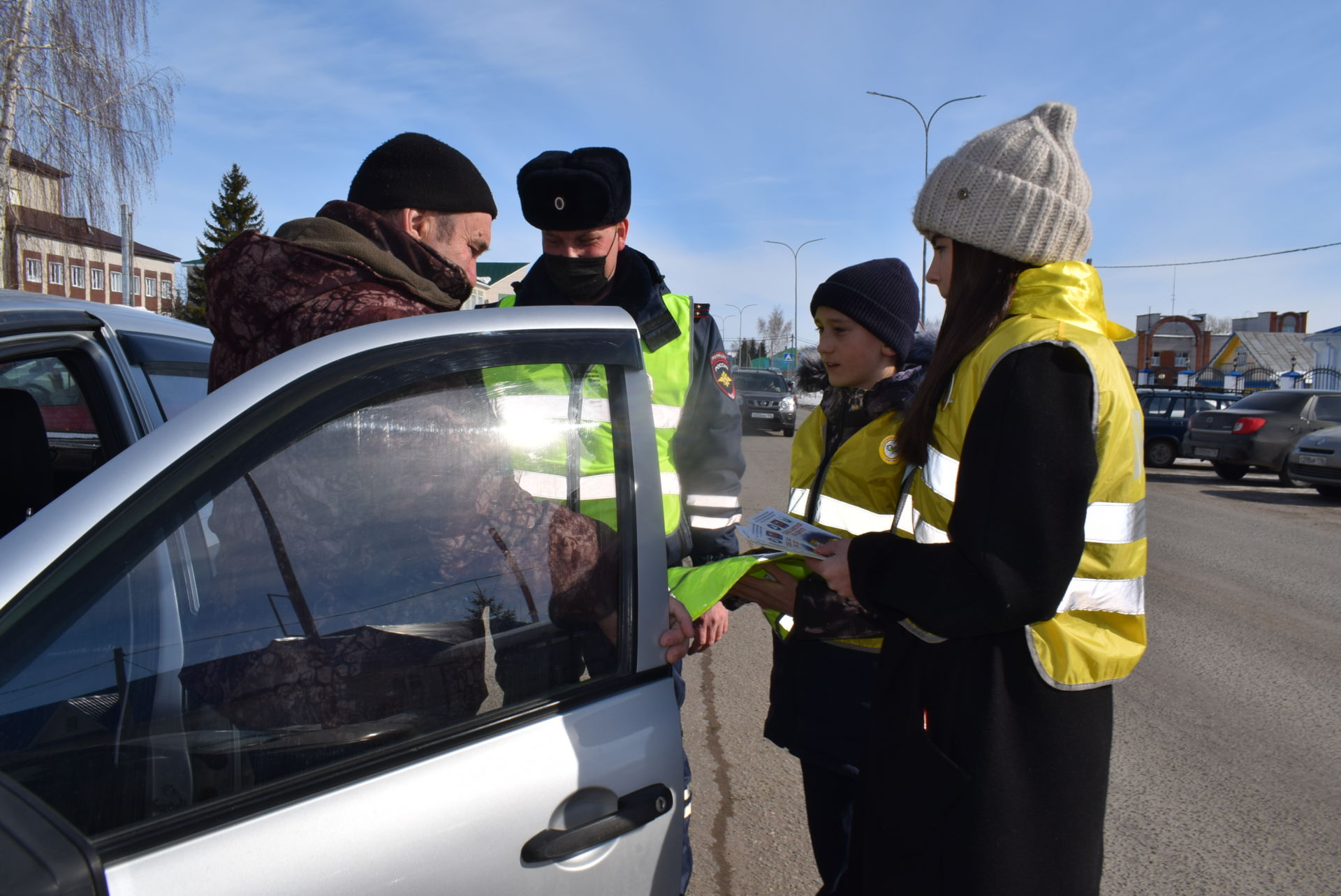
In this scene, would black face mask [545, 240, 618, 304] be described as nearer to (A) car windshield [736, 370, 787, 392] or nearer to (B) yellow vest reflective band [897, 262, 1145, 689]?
(B) yellow vest reflective band [897, 262, 1145, 689]

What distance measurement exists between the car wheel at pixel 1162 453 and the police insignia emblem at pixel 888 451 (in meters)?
18.1

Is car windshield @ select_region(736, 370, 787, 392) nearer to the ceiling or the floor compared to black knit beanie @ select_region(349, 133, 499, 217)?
nearer to the floor

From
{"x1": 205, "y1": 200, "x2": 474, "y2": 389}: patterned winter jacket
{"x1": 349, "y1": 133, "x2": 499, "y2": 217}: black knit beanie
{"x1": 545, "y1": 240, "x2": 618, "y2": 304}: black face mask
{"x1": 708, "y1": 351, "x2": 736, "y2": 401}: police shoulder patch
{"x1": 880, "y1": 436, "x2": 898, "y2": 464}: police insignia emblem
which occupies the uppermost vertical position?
{"x1": 349, "y1": 133, "x2": 499, "y2": 217}: black knit beanie

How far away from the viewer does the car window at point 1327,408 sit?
46.5ft

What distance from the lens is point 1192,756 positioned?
380cm

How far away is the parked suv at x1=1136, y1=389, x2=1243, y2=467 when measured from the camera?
1738 centimetres

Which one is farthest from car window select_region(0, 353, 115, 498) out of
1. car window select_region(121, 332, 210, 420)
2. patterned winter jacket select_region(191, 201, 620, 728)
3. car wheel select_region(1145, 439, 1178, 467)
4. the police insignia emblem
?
car wheel select_region(1145, 439, 1178, 467)

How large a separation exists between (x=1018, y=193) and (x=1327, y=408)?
16.3 meters

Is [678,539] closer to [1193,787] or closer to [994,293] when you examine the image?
[994,293]

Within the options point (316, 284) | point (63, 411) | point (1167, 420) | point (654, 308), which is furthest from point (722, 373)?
point (1167, 420)

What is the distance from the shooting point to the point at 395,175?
210cm

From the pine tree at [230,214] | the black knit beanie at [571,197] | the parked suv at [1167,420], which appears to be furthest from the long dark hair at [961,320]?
the pine tree at [230,214]

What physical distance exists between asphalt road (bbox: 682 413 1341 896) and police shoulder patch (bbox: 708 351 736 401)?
1.60m

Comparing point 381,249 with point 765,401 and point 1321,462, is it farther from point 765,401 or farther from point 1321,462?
point 765,401
